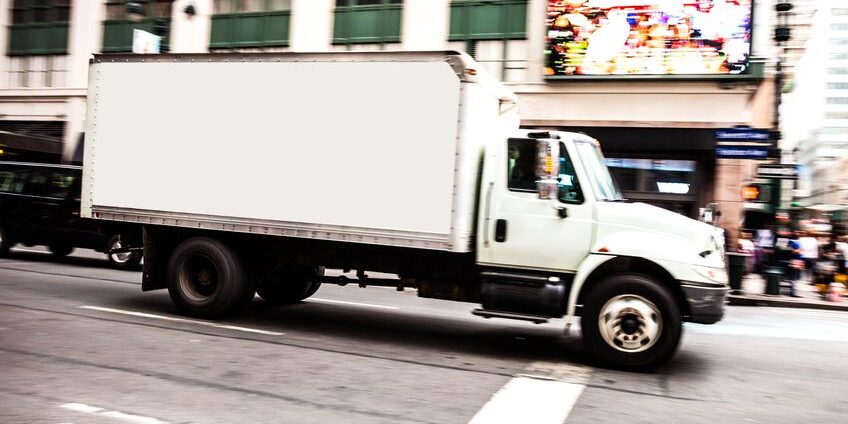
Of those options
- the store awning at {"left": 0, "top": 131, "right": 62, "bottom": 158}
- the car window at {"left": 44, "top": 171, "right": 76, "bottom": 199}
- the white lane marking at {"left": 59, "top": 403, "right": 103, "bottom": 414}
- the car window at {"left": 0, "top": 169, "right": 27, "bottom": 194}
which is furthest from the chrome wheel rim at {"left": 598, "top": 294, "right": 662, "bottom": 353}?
the store awning at {"left": 0, "top": 131, "right": 62, "bottom": 158}

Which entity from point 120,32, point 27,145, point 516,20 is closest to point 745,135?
point 516,20

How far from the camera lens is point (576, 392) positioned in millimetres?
5977

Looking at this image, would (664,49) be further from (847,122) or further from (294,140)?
(847,122)

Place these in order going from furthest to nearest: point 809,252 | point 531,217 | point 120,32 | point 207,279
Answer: point 120,32
point 809,252
point 207,279
point 531,217

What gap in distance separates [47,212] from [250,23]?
42.0 ft

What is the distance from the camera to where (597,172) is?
24.4 feet

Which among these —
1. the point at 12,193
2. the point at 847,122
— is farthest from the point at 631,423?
the point at 847,122

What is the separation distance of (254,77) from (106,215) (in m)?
2.78

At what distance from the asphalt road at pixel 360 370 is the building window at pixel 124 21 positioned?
61.7 feet

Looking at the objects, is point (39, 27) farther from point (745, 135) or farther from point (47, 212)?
point (745, 135)

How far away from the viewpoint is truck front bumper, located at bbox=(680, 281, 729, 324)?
265 inches

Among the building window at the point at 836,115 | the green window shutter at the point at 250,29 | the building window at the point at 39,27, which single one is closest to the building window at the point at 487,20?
the green window shutter at the point at 250,29

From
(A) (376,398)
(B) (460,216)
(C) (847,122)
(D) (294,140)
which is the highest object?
(C) (847,122)

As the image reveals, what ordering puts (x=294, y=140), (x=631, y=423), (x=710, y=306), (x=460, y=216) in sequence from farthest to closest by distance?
1. (x=294, y=140)
2. (x=460, y=216)
3. (x=710, y=306)
4. (x=631, y=423)
